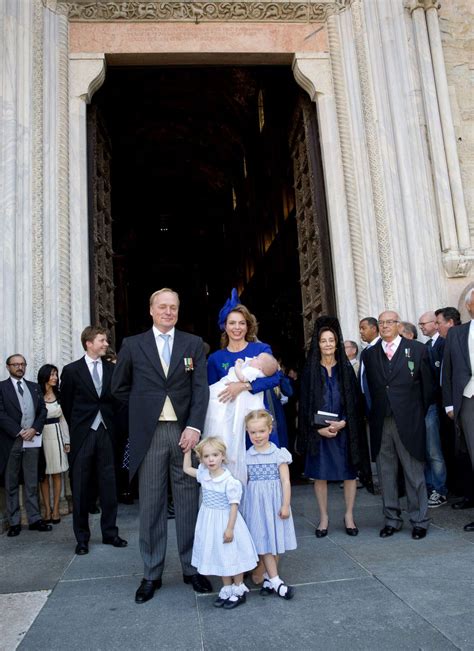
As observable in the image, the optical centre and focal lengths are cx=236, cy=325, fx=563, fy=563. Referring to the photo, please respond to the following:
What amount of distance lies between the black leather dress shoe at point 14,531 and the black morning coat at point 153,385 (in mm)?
2799

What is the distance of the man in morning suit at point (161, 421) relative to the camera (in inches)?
147

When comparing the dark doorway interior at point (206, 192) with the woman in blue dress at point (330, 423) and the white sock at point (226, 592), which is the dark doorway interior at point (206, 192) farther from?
the white sock at point (226, 592)

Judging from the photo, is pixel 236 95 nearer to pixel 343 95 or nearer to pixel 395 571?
pixel 343 95

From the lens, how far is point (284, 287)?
602 inches

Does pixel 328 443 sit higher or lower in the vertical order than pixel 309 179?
lower

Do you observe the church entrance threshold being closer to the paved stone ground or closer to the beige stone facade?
the beige stone facade

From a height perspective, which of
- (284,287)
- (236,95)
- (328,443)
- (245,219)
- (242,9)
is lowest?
(328,443)

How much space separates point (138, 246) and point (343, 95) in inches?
1085

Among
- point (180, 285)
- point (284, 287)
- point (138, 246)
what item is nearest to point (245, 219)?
point (284, 287)

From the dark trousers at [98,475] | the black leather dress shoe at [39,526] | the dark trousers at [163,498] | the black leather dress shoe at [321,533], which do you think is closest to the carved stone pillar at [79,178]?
the black leather dress shoe at [39,526]

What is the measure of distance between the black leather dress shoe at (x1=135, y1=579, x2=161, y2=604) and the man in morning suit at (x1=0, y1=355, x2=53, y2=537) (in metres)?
2.69

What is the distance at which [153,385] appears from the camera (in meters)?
3.83

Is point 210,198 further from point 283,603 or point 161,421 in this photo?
point 283,603

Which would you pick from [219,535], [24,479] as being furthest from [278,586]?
[24,479]
